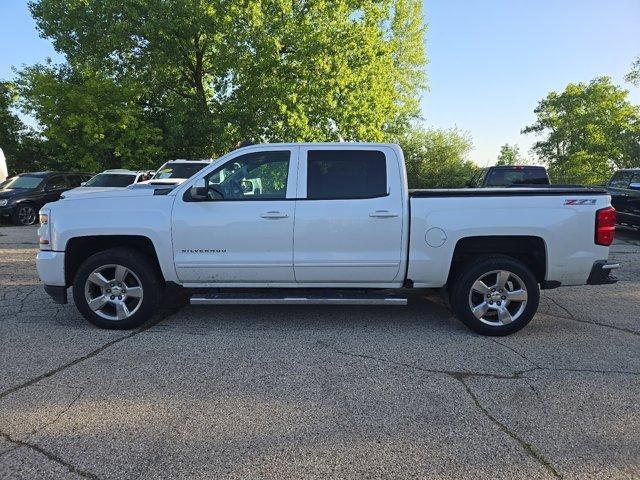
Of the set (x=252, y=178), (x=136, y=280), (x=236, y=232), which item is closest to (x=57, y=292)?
(x=136, y=280)

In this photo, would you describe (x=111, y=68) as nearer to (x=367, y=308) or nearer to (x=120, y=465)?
(x=367, y=308)

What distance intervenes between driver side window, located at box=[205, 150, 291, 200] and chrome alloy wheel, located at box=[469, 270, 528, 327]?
2.21m

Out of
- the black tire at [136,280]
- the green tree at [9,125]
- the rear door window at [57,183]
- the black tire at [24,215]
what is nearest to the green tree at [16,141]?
the green tree at [9,125]

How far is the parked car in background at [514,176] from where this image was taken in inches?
510

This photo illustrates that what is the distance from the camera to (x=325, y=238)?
4891 millimetres

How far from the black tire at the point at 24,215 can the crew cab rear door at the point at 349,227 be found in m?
13.6

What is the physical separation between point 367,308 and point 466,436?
294 centimetres

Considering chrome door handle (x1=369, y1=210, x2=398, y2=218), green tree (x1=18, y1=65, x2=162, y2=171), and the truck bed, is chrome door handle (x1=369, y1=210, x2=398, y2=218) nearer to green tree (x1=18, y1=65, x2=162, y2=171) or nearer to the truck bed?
the truck bed

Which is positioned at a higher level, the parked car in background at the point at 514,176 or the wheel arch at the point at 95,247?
the parked car in background at the point at 514,176

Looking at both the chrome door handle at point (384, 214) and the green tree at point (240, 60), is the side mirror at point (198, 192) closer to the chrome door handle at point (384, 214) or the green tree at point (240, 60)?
the chrome door handle at point (384, 214)

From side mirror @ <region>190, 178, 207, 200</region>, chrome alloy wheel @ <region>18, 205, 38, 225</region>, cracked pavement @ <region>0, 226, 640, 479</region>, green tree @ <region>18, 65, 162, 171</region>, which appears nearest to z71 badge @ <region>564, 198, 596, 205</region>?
cracked pavement @ <region>0, 226, 640, 479</region>

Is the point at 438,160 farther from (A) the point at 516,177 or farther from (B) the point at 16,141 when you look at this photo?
(B) the point at 16,141

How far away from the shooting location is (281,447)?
288 centimetres

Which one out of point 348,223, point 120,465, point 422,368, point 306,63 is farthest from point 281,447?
point 306,63
